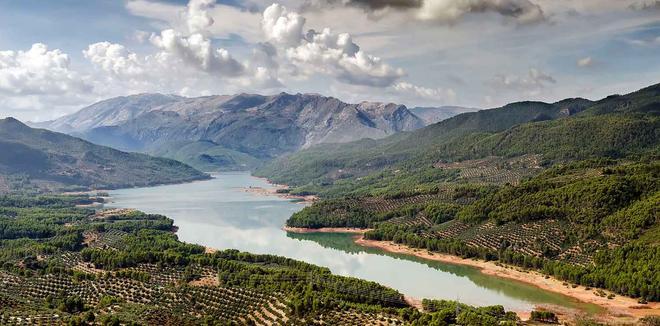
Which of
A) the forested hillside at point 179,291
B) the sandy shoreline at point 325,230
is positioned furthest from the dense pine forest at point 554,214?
the forested hillside at point 179,291

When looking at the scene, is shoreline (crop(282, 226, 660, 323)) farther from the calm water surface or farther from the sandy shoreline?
the sandy shoreline

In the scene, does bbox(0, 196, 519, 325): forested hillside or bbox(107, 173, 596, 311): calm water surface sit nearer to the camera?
bbox(0, 196, 519, 325): forested hillside

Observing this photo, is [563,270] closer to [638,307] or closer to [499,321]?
[638,307]

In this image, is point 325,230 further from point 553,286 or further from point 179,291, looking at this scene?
point 179,291

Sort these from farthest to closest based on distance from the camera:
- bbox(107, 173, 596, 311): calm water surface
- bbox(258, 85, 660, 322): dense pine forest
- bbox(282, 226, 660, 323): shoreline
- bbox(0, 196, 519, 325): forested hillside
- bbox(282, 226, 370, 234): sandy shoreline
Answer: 1. bbox(282, 226, 370, 234): sandy shoreline
2. bbox(258, 85, 660, 322): dense pine forest
3. bbox(107, 173, 596, 311): calm water surface
4. bbox(282, 226, 660, 323): shoreline
5. bbox(0, 196, 519, 325): forested hillside

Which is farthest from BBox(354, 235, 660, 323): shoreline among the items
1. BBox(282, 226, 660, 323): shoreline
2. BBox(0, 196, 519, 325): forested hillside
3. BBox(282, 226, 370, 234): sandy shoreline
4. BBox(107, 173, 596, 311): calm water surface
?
BBox(282, 226, 370, 234): sandy shoreline

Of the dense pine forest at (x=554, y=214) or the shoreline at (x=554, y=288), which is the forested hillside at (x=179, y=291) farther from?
the dense pine forest at (x=554, y=214)
